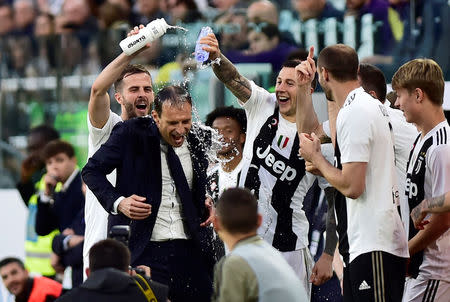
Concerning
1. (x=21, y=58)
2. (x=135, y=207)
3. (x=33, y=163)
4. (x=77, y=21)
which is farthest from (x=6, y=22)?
(x=135, y=207)

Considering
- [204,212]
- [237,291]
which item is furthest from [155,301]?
[204,212]

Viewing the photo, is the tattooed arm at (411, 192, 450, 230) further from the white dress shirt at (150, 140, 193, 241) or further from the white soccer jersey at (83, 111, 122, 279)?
the white soccer jersey at (83, 111, 122, 279)

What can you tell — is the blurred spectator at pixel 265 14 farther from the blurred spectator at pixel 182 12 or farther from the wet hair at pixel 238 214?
the wet hair at pixel 238 214

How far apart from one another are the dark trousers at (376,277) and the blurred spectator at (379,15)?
10.5ft

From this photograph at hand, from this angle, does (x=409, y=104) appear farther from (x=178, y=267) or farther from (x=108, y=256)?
(x=108, y=256)

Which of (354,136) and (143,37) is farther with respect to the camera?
(143,37)

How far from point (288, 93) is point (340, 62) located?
3.87ft

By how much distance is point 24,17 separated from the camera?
12625 millimetres

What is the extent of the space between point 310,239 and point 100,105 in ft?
7.68

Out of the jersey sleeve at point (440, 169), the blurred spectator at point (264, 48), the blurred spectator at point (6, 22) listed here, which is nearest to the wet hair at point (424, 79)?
the jersey sleeve at point (440, 169)

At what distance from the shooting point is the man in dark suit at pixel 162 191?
6.33 metres

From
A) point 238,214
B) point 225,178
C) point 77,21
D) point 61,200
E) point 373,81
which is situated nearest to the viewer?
point 238,214

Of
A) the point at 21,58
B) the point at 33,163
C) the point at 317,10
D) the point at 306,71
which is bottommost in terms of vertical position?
the point at 33,163

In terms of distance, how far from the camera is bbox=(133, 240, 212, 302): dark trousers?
6.36m
